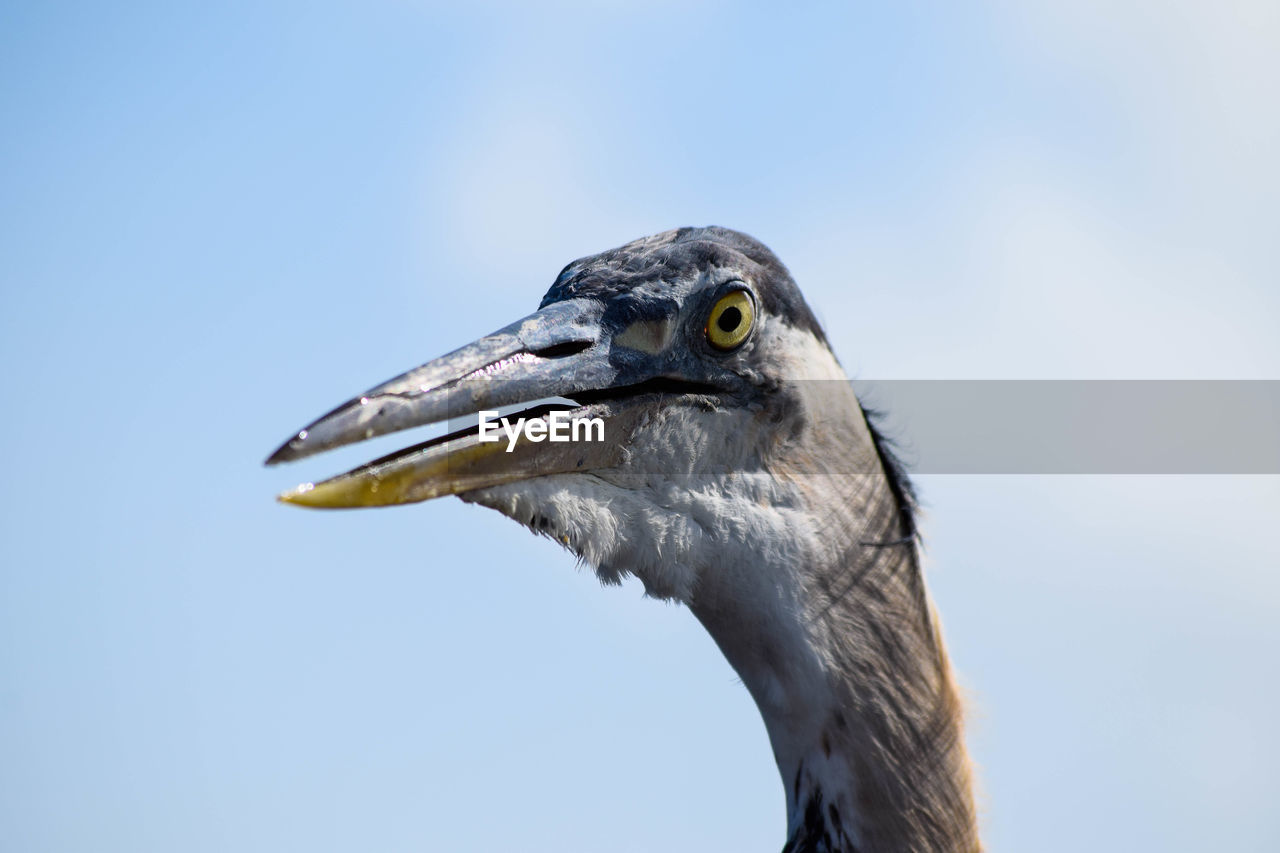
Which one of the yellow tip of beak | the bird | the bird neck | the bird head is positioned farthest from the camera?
the bird neck

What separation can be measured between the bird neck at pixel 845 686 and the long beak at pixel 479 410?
0.80m

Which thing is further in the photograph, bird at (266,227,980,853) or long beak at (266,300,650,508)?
bird at (266,227,980,853)

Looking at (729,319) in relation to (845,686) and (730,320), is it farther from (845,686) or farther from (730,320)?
(845,686)

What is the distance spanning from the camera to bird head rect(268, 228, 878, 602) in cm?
376

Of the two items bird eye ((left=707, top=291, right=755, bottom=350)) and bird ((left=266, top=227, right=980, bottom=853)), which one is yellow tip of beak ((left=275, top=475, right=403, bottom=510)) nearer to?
bird ((left=266, top=227, right=980, bottom=853))

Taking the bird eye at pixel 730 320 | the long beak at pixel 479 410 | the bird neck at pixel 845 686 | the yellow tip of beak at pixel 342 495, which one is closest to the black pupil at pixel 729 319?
the bird eye at pixel 730 320

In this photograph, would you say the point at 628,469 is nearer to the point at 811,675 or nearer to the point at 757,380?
the point at 757,380

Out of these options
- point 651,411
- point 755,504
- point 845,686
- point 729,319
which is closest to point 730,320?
point 729,319

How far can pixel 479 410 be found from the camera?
3771mm

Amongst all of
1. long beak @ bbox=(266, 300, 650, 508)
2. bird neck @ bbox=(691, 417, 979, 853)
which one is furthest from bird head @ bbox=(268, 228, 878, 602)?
bird neck @ bbox=(691, 417, 979, 853)

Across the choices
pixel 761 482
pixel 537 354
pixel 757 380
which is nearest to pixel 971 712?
pixel 761 482

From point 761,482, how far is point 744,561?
320 millimetres

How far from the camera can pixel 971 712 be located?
4.71 m

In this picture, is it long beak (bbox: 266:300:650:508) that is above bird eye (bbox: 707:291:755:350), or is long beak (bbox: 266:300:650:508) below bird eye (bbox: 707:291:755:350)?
below
